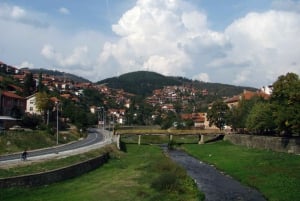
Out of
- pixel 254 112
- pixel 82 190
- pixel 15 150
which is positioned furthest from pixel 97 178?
pixel 254 112

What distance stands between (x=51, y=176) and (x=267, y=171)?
27.6 meters

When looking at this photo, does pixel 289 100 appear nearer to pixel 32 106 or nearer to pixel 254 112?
pixel 254 112

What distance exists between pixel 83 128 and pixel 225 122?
43203 mm

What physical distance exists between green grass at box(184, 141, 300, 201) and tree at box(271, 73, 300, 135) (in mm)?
5033

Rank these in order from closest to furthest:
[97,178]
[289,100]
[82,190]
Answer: [82,190] → [97,178] → [289,100]

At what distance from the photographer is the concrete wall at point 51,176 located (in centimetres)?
3928

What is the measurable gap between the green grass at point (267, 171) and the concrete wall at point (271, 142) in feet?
8.86

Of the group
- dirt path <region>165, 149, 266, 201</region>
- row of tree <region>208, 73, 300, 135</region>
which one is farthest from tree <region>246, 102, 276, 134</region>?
dirt path <region>165, 149, 266, 201</region>

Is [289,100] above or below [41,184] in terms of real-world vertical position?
above

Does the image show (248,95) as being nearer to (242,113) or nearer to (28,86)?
(242,113)

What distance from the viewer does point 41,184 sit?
43438 mm

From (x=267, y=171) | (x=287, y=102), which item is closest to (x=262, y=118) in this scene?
(x=287, y=102)

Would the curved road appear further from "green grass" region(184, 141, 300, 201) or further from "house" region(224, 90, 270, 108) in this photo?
"house" region(224, 90, 270, 108)

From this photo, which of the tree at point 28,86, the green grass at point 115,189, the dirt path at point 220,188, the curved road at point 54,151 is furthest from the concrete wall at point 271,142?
the tree at point 28,86
